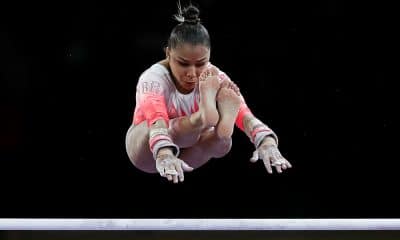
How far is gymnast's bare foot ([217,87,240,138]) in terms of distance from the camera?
11.3ft

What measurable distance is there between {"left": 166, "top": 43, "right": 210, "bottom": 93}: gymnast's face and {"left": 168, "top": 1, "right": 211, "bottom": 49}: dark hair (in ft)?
0.11

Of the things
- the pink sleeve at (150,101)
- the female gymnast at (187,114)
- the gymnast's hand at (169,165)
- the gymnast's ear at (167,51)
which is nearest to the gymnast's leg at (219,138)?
the female gymnast at (187,114)

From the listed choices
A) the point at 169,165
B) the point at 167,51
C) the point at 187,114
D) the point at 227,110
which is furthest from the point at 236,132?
the point at 167,51

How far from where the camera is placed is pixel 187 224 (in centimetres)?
314

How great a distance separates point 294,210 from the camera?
3688 millimetres

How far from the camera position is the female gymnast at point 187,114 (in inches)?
136

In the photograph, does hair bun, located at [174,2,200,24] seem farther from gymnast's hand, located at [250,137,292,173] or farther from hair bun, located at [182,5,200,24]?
gymnast's hand, located at [250,137,292,173]

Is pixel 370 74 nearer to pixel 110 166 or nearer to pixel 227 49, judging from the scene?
pixel 227 49

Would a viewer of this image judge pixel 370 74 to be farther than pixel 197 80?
Yes

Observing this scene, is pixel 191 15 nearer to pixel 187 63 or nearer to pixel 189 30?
pixel 189 30

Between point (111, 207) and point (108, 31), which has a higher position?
point (108, 31)

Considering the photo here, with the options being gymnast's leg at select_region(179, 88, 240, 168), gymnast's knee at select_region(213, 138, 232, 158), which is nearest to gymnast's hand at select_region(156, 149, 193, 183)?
gymnast's leg at select_region(179, 88, 240, 168)

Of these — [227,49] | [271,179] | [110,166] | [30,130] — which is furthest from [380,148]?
[30,130]

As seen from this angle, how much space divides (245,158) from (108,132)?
93 centimetres
